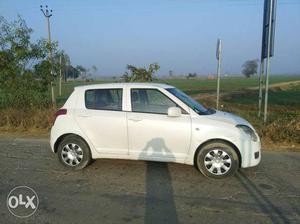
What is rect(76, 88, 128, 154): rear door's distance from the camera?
5.35 meters

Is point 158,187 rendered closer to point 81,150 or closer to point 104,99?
point 81,150

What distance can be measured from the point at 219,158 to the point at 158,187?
119 cm

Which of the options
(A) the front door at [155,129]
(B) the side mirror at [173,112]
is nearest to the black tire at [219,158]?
(A) the front door at [155,129]

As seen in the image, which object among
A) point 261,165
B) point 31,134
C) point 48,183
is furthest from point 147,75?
point 48,183

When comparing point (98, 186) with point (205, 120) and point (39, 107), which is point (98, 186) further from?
point (39, 107)

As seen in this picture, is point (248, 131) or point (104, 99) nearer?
point (248, 131)

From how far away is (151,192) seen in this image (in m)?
4.54

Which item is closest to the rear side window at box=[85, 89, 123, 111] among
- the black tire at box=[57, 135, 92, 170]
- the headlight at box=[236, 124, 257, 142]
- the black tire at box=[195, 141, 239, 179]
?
the black tire at box=[57, 135, 92, 170]

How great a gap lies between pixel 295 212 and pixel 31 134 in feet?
25.6

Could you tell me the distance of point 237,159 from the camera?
200 inches

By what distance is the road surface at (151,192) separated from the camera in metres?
3.74

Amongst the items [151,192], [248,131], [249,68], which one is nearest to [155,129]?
[151,192]

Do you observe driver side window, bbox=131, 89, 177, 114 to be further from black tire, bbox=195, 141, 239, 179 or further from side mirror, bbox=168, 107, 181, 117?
black tire, bbox=195, 141, 239, 179

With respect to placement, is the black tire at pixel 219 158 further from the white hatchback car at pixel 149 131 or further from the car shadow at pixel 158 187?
the car shadow at pixel 158 187
